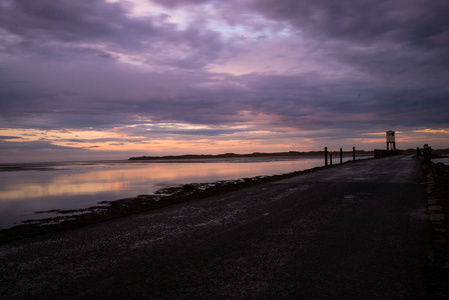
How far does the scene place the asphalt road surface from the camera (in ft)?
12.8

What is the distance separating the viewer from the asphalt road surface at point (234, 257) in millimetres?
3896

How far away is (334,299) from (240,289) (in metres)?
1.12

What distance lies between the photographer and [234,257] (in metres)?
5.03

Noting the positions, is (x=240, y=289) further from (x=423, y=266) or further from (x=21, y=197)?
(x=21, y=197)

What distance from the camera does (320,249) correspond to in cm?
535

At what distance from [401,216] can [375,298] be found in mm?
4863

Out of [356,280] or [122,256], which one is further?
[122,256]

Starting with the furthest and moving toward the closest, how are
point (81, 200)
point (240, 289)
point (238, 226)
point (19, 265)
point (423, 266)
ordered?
point (81, 200) < point (238, 226) < point (19, 265) < point (423, 266) < point (240, 289)

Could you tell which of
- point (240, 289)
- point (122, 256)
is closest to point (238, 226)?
point (122, 256)

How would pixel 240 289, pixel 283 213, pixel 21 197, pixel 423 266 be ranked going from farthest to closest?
pixel 21 197 → pixel 283 213 → pixel 423 266 → pixel 240 289

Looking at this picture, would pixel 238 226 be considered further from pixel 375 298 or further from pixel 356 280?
pixel 375 298

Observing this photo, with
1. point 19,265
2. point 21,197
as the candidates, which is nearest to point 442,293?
point 19,265

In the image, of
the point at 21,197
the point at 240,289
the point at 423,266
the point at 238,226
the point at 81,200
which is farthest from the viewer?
the point at 21,197

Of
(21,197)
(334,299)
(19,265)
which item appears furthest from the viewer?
(21,197)
